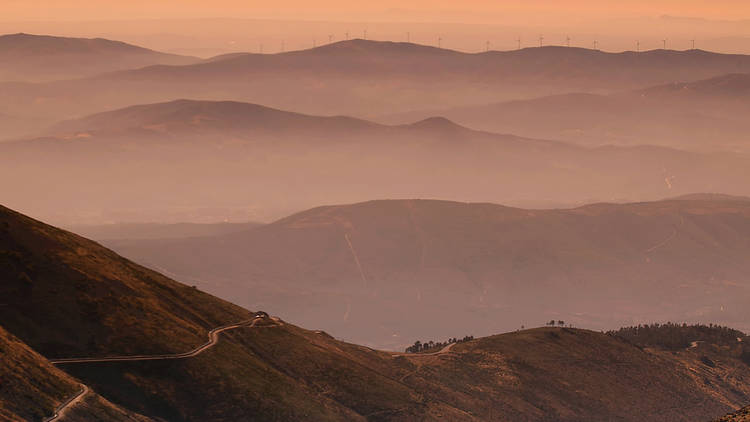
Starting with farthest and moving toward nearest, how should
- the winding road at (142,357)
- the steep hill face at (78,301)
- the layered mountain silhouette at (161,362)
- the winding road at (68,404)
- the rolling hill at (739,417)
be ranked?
the steep hill face at (78,301) < the layered mountain silhouette at (161,362) < the winding road at (142,357) < the winding road at (68,404) < the rolling hill at (739,417)

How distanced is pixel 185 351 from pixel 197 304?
2369cm

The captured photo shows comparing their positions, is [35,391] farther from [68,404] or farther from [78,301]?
[78,301]

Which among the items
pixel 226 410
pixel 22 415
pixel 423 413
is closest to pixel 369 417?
pixel 423 413

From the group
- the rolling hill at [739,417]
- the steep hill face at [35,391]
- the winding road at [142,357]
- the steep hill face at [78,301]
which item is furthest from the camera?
the steep hill face at [78,301]

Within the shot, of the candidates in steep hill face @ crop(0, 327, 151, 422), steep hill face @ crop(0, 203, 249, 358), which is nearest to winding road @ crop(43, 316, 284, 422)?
steep hill face @ crop(0, 327, 151, 422)

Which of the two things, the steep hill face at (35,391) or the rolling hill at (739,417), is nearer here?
Answer: the rolling hill at (739,417)

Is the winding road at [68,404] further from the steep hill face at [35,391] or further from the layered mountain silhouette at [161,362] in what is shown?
the layered mountain silhouette at [161,362]

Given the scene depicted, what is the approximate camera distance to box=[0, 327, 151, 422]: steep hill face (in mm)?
114406

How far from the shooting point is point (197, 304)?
575 ft

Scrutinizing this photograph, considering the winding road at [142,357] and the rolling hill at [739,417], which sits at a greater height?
the rolling hill at [739,417]

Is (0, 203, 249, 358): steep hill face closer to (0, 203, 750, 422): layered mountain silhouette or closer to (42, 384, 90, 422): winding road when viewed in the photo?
(0, 203, 750, 422): layered mountain silhouette

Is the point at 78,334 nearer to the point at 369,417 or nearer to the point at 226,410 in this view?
the point at 226,410

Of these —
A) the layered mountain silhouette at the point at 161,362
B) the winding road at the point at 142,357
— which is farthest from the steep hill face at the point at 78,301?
the winding road at the point at 142,357

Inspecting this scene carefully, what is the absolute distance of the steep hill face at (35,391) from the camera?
114406mm
